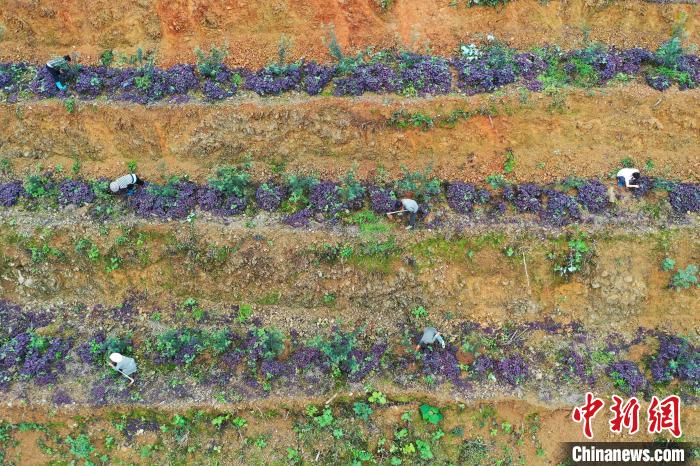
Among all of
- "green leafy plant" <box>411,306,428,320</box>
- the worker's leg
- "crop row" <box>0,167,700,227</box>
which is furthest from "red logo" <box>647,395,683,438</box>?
the worker's leg

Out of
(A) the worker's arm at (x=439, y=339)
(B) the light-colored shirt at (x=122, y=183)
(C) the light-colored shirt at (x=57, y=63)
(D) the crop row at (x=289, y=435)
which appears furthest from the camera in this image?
(C) the light-colored shirt at (x=57, y=63)

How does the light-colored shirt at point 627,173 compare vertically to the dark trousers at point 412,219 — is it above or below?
above

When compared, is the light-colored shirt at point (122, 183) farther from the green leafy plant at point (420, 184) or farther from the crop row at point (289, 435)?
the green leafy plant at point (420, 184)

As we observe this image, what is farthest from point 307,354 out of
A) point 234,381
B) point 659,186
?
point 659,186

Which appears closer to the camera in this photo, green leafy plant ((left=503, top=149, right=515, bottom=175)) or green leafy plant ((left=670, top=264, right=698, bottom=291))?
green leafy plant ((left=670, top=264, right=698, bottom=291))

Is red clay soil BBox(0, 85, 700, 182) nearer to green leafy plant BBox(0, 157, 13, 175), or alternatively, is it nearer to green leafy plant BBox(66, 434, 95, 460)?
green leafy plant BBox(0, 157, 13, 175)

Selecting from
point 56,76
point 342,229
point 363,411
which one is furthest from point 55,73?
point 363,411
